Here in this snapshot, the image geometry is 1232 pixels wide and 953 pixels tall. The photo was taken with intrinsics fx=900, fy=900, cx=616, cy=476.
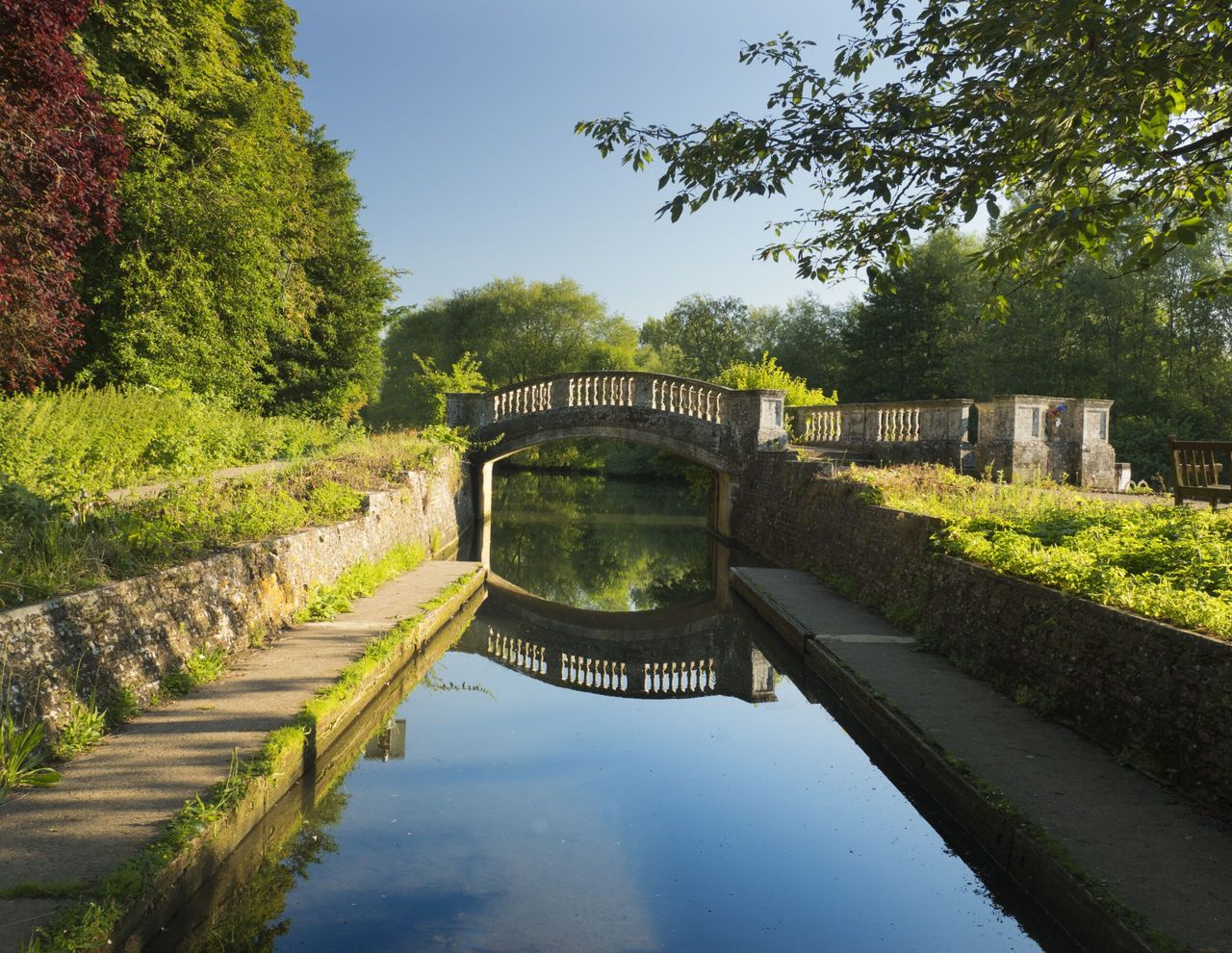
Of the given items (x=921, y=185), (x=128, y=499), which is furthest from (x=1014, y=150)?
(x=128, y=499)

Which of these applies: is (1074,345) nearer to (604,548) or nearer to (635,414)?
(635,414)

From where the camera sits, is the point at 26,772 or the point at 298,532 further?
the point at 298,532

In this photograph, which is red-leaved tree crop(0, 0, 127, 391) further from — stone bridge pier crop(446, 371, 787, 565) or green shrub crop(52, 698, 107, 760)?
stone bridge pier crop(446, 371, 787, 565)

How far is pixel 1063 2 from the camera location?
175 inches

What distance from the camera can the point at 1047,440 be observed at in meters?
15.6

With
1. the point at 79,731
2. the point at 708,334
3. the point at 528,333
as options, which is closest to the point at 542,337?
the point at 528,333

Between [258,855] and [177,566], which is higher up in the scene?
[177,566]

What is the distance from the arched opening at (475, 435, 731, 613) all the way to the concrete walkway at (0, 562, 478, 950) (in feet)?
23.8

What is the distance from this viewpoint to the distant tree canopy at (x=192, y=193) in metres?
17.9

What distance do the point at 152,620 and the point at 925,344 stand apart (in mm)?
37588

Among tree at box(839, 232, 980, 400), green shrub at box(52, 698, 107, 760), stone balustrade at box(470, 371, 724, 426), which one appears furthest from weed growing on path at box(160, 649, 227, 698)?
tree at box(839, 232, 980, 400)

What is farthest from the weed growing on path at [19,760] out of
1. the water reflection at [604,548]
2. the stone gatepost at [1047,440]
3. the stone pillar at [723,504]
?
the stone pillar at [723,504]

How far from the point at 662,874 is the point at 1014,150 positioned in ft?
16.0

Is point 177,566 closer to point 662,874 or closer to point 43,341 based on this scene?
point 662,874
